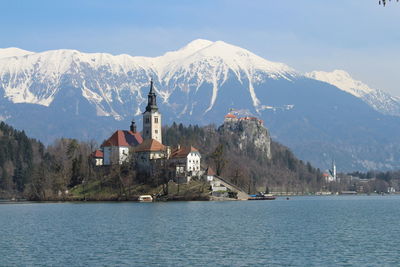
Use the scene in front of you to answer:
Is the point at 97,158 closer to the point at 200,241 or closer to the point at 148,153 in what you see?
the point at 148,153

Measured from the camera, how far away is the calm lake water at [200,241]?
58.2 m

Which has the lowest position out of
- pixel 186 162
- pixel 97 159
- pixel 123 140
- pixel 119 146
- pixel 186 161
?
pixel 186 162

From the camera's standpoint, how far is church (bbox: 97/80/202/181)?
173 meters

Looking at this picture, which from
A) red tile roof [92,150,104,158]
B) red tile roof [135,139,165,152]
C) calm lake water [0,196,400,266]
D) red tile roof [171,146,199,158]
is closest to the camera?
calm lake water [0,196,400,266]

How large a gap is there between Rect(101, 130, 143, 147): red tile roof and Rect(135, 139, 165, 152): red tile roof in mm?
8651

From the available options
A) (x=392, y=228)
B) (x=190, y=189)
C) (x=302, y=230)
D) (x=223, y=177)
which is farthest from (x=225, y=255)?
(x=223, y=177)

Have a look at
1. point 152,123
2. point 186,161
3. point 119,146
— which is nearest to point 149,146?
point 186,161

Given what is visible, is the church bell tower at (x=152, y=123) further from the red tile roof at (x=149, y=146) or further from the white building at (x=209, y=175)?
the white building at (x=209, y=175)

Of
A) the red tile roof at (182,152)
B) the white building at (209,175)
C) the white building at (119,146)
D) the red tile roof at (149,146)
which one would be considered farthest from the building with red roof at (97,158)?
the white building at (209,175)

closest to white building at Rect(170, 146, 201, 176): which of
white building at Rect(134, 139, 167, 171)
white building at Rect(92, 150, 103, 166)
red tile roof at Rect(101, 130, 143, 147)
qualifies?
white building at Rect(134, 139, 167, 171)

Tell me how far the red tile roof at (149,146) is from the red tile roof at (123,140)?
8.65m

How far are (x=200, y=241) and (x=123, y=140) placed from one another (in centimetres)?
12285

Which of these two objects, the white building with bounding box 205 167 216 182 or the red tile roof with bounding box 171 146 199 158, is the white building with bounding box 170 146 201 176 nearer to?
the red tile roof with bounding box 171 146 199 158

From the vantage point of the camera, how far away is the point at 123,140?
7539 inches
